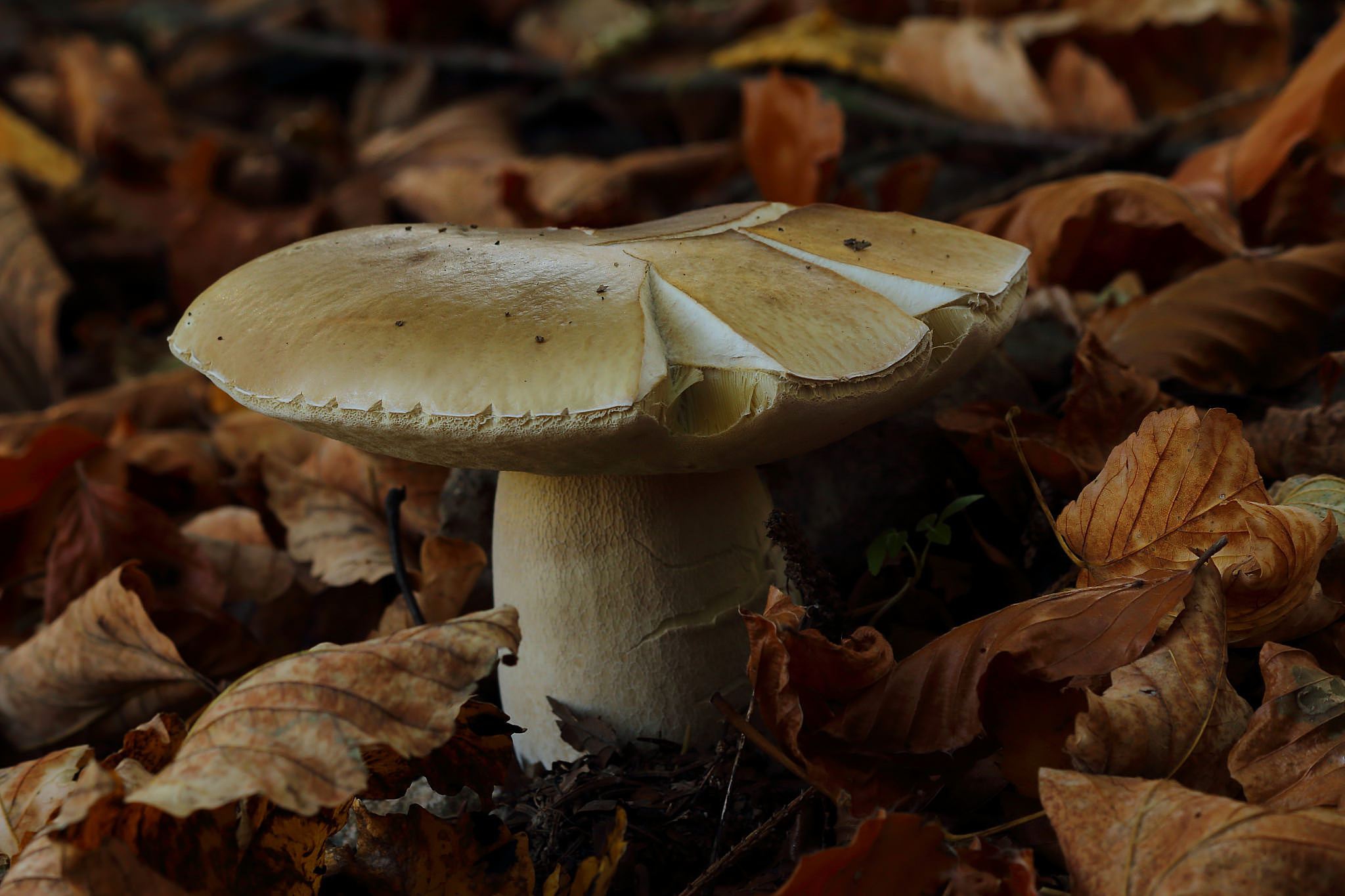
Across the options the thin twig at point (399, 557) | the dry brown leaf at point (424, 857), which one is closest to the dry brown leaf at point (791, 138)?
the thin twig at point (399, 557)

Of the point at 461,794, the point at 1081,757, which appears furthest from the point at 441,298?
the point at 1081,757

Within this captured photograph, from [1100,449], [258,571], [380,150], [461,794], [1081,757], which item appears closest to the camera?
[1081,757]

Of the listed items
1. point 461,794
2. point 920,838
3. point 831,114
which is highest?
point 831,114

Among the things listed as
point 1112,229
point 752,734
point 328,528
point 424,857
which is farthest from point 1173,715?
point 328,528

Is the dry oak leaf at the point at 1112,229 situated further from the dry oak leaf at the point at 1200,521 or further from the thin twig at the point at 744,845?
the thin twig at the point at 744,845

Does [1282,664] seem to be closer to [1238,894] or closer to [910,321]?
[1238,894]

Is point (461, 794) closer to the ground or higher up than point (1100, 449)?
closer to the ground

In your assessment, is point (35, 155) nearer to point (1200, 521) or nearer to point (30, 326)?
point (30, 326)
